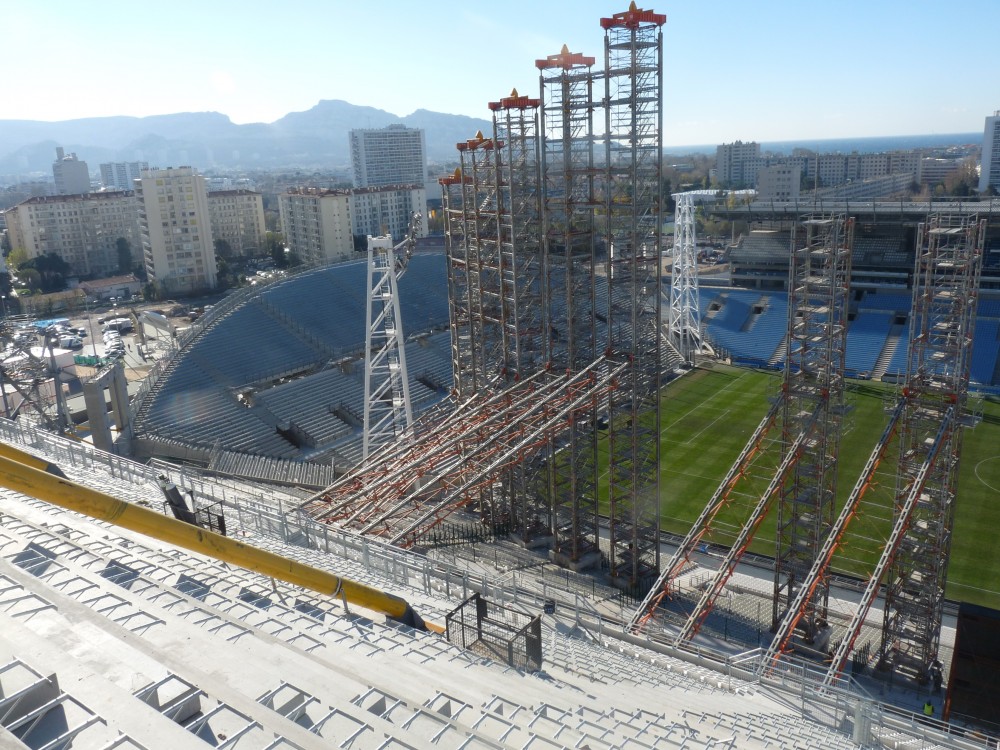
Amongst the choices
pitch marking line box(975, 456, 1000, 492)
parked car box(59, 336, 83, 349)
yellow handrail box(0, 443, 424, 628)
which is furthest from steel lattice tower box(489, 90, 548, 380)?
parked car box(59, 336, 83, 349)

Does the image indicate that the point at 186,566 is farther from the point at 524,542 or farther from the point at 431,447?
the point at 524,542

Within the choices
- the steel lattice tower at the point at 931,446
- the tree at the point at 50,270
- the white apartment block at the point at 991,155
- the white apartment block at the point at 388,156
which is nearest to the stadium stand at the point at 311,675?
the steel lattice tower at the point at 931,446

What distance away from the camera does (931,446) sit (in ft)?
60.1

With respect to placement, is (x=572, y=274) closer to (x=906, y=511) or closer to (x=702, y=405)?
(x=906, y=511)

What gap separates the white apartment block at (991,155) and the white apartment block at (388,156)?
9515 centimetres

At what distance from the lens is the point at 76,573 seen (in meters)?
12.1

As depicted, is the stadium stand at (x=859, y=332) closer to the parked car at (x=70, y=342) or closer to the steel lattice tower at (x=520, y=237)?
the steel lattice tower at (x=520, y=237)

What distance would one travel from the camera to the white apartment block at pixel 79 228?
266ft

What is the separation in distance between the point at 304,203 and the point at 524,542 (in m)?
63.7

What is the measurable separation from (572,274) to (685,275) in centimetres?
2706

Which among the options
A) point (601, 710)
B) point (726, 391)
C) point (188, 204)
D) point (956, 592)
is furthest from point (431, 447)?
point (188, 204)

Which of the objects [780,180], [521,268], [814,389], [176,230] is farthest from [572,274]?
[780,180]

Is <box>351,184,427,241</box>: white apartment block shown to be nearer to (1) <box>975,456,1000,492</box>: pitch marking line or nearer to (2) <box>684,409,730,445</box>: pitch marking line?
(2) <box>684,409,730,445</box>: pitch marking line

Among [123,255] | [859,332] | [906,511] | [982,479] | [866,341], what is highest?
[123,255]
